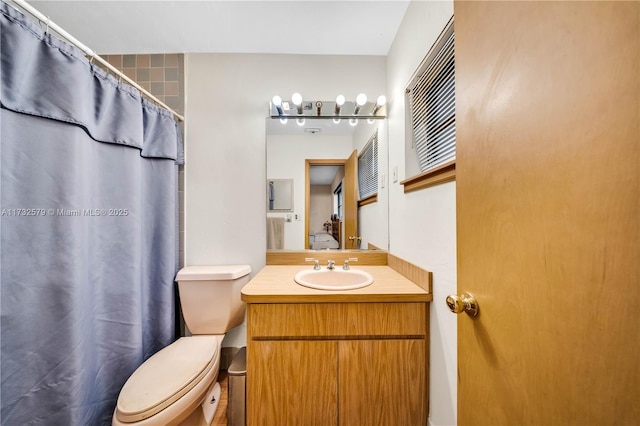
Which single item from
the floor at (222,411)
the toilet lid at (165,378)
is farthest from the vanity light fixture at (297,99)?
the floor at (222,411)

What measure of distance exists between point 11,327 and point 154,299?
59 cm

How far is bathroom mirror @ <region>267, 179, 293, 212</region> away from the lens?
1.59m

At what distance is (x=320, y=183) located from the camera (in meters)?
1.64

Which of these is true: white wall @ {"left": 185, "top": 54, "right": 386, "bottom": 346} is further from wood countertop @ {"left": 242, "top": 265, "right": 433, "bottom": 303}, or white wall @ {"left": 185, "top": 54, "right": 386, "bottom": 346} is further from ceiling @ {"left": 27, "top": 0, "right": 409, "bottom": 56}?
wood countertop @ {"left": 242, "top": 265, "right": 433, "bottom": 303}

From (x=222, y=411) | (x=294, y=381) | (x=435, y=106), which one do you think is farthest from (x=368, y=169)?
(x=222, y=411)

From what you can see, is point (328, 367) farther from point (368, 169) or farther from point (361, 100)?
point (361, 100)

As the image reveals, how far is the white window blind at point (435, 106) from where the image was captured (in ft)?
2.94

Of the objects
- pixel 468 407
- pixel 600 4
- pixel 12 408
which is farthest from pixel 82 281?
pixel 600 4

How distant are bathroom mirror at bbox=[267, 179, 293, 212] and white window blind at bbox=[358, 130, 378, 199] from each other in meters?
0.52

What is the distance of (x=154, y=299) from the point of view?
135cm

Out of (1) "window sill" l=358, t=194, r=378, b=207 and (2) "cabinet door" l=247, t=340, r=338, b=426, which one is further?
(1) "window sill" l=358, t=194, r=378, b=207

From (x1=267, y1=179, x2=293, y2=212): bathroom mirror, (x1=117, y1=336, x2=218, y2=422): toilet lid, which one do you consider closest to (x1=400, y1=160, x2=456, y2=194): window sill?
(x1=267, y1=179, x2=293, y2=212): bathroom mirror

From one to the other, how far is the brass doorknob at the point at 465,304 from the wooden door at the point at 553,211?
15mm

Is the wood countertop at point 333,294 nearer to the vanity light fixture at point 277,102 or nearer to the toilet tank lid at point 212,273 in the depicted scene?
the toilet tank lid at point 212,273
